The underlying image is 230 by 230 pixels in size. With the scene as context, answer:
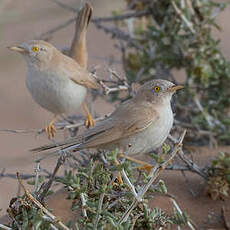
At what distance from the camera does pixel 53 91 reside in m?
4.05

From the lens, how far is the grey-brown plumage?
129 inches

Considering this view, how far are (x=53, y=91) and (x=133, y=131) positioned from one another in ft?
3.34

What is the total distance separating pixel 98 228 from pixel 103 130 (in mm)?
813

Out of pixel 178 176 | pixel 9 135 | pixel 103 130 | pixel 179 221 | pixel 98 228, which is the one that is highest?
pixel 103 130

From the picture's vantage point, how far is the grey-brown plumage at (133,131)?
3266 millimetres

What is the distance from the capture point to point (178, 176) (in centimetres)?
436

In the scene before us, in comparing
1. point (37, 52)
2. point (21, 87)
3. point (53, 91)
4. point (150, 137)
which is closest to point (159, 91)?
point (150, 137)

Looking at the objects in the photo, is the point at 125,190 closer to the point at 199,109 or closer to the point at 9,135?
the point at 199,109

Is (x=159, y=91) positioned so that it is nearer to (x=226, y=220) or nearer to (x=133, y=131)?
(x=133, y=131)

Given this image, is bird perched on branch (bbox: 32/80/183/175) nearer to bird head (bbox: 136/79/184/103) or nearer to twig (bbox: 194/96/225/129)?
Answer: bird head (bbox: 136/79/184/103)

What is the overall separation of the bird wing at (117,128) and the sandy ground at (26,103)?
86cm

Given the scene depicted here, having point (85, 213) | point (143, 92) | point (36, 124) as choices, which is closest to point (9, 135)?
point (36, 124)

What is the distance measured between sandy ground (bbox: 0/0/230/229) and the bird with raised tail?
3.57 ft

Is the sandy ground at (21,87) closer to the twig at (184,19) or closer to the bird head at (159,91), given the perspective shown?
the twig at (184,19)
